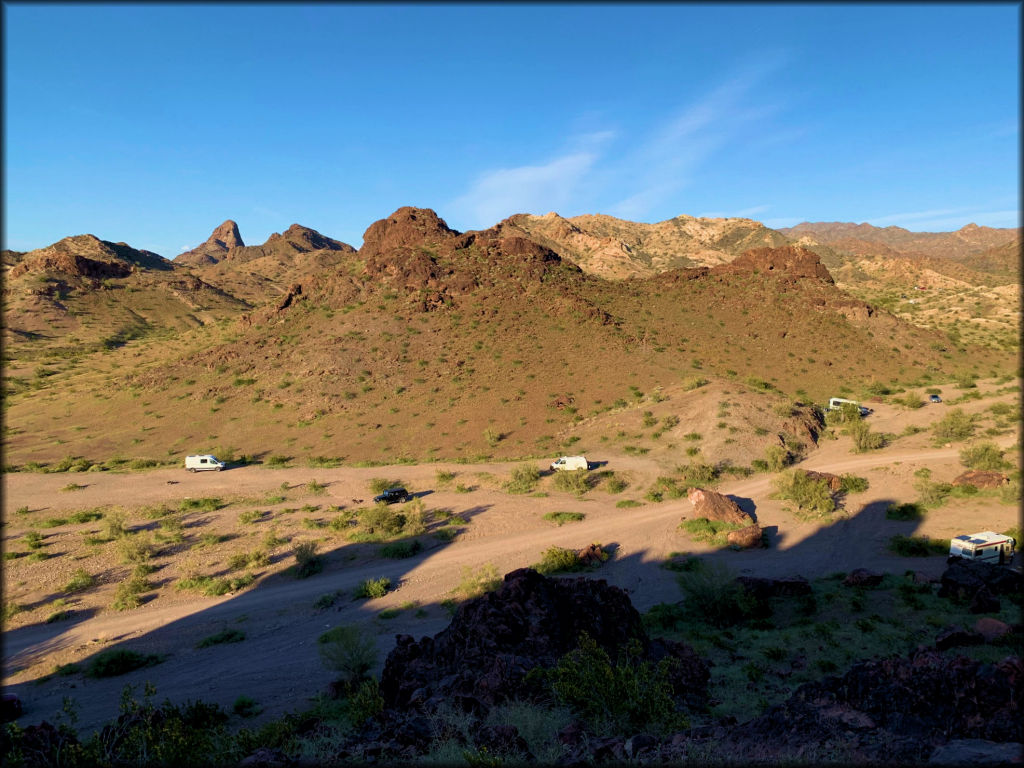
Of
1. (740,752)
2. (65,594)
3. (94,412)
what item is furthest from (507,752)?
(94,412)

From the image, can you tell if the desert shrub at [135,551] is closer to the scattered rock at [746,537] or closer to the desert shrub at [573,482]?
the desert shrub at [573,482]

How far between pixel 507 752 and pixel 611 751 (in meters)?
1.65

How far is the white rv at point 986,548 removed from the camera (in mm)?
19109

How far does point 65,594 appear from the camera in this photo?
66.1 ft

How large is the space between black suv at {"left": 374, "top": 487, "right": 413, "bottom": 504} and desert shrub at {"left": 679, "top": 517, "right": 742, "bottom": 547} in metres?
16.3

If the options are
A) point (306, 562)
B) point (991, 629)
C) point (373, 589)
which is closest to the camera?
point (991, 629)

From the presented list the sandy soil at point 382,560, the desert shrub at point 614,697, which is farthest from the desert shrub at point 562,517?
the desert shrub at point 614,697

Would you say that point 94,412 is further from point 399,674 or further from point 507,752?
point 507,752

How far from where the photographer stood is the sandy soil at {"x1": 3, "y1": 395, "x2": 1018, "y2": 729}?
14453 mm

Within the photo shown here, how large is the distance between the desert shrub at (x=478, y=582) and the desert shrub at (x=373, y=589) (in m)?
2.93

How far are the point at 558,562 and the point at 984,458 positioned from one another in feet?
88.6

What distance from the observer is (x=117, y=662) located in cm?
1472

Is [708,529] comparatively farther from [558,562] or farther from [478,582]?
[478,582]

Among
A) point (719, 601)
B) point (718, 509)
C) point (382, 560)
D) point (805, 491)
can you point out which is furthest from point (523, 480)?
point (719, 601)
